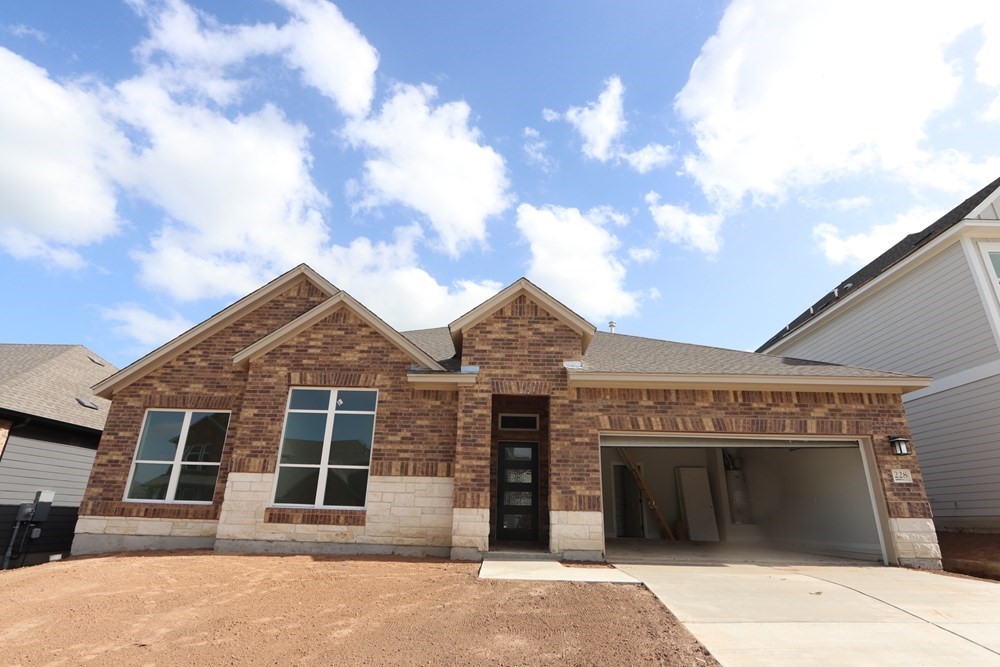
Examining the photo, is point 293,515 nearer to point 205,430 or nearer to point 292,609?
point 205,430

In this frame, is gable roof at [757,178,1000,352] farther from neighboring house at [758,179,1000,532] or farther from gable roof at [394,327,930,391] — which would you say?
gable roof at [394,327,930,391]

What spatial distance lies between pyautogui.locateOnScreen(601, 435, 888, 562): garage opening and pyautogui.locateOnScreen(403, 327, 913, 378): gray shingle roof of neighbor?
4.78 feet

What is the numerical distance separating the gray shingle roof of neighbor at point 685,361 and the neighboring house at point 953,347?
2.08 m

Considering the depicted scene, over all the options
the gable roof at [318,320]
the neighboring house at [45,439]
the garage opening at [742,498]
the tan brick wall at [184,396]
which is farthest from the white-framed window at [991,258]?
the neighboring house at [45,439]

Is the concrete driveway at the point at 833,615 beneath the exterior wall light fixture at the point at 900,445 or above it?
beneath

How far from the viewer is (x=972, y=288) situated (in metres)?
11.4

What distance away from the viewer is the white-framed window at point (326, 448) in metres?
9.77

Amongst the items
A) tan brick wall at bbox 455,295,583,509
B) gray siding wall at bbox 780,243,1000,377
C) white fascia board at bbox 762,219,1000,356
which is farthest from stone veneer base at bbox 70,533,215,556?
white fascia board at bbox 762,219,1000,356

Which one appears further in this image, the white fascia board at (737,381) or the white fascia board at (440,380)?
the white fascia board at (440,380)

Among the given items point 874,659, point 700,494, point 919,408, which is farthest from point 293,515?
point 919,408

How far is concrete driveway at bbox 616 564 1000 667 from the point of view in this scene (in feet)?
14.0

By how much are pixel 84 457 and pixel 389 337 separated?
34.6 feet

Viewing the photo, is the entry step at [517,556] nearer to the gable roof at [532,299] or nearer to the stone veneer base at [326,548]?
the stone veneer base at [326,548]

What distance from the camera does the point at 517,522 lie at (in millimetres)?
11312
